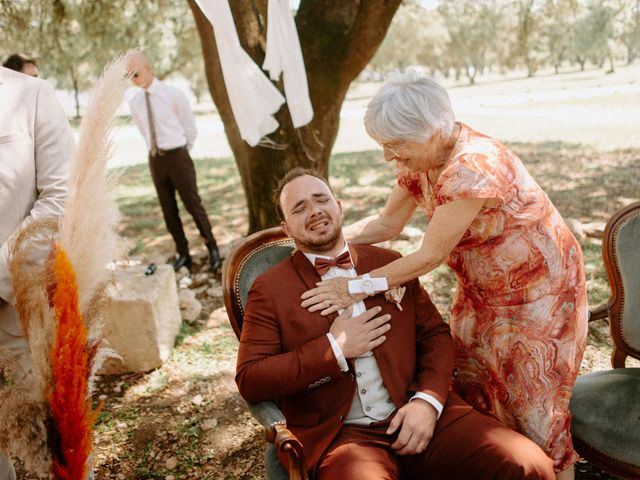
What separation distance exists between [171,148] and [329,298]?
4187mm

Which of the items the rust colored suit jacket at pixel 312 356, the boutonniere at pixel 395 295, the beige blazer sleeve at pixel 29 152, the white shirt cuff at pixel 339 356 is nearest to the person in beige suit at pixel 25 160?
the beige blazer sleeve at pixel 29 152

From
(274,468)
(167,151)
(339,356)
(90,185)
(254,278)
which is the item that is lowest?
(274,468)

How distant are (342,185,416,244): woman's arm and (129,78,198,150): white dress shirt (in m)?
3.70

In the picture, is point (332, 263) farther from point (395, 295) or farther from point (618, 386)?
point (618, 386)

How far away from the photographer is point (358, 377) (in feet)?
7.55

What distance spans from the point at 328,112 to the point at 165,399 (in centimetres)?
297

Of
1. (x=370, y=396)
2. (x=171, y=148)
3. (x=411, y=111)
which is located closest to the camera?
(x=411, y=111)

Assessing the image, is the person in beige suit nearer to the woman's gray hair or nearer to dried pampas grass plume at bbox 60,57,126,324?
dried pampas grass plume at bbox 60,57,126,324

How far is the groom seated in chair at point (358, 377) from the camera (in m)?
2.09

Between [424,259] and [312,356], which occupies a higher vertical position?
[424,259]

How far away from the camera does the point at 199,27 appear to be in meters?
4.93

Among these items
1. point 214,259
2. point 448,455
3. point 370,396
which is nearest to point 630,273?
point 448,455

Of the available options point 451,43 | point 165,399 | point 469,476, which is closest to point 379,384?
point 469,476

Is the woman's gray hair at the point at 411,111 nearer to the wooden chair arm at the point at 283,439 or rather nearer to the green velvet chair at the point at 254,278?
the green velvet chair at the point at 254,278
